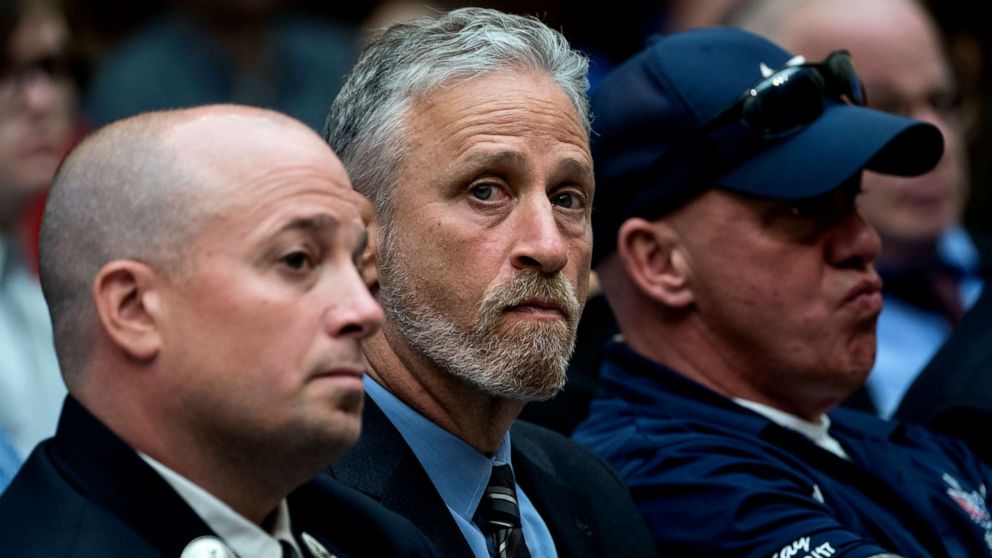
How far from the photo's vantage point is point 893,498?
138 inches

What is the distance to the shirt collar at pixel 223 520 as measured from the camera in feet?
7.29

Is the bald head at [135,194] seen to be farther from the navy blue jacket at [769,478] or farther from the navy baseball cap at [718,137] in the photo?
the navy baseball cap at [718,137]

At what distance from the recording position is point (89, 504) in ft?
7.22

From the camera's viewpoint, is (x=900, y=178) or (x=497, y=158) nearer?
(x=497, y=158)

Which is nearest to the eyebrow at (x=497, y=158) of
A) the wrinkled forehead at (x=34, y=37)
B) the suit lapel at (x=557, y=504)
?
the suit lapel at (x=557, y=504)

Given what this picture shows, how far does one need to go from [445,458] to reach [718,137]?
1049 mm

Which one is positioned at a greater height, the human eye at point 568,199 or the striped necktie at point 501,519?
the human eye at point 568,199

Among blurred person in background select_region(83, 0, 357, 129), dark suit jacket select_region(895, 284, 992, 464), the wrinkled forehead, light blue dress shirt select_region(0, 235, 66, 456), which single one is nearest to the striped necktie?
dark suit jacket select_region(895, 284, 992, 464)

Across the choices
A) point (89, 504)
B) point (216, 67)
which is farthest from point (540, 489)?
point (216, 67)

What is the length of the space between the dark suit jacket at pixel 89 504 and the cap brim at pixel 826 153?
5.61 ft

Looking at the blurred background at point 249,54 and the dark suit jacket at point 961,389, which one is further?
the blurred background at point 249,54

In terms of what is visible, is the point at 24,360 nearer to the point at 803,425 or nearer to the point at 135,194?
the point at 803,425

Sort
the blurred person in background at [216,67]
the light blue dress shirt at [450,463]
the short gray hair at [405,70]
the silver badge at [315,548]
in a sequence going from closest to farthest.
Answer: the silver badge at [315,548] < the light blue dress shirt at [450,463] < the short gray hair at [405,70] < the blurred person in background at [216,67]

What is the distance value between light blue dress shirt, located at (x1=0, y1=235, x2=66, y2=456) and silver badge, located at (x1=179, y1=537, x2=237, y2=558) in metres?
2.50
